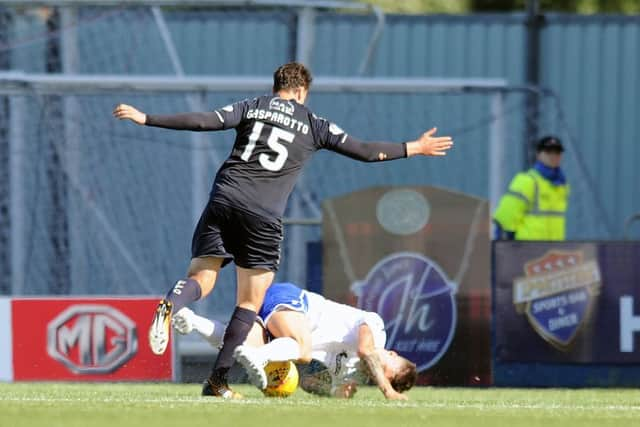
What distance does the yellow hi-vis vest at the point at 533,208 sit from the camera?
42.8ft

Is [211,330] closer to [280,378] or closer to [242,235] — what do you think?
[280,378]

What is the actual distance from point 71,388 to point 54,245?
322 cm

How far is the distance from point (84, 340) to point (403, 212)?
101 inches

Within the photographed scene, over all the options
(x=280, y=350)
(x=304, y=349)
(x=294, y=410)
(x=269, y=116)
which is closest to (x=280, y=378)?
(x=304, y=349)

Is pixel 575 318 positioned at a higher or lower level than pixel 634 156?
lower

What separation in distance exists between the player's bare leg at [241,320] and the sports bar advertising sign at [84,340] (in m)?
2.64

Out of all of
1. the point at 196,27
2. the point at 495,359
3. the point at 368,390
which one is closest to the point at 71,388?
the point at 368,390

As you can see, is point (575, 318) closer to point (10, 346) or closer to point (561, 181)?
point (561, 181)

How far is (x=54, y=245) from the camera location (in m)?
13.7

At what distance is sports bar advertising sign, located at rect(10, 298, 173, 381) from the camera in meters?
11.8

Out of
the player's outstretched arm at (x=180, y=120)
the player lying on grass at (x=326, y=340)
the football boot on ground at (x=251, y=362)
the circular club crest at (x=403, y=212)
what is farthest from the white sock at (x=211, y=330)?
the circular club crest at (x=403, y=212)

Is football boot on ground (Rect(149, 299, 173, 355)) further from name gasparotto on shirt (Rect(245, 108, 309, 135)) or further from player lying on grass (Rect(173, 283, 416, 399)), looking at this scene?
name gasparotto on shirt (Rect(245, 108, 309, 135))

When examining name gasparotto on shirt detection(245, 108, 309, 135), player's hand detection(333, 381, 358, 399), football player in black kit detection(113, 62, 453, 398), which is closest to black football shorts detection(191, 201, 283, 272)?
football player in black kit detection(113, 62, 453, 398)

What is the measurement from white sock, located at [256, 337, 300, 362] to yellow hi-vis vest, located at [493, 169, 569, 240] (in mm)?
4212
